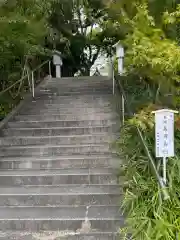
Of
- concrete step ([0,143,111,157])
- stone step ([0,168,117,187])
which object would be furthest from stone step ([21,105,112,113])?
stone step ([0,168,117,187])

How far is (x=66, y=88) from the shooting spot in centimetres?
972

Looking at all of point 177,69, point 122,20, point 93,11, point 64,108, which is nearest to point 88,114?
point 64,108

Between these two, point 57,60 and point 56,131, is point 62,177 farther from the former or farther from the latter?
point 57,60

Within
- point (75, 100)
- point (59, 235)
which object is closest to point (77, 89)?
point (75, 100)

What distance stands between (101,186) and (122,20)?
278 cm

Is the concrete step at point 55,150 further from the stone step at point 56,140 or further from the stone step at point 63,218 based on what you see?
the stone step at point 63,218

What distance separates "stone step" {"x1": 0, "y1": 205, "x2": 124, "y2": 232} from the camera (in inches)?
155

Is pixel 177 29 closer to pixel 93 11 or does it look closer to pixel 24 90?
pixel 24 90

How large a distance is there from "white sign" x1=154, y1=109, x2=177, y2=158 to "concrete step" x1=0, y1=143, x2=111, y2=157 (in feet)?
6.58

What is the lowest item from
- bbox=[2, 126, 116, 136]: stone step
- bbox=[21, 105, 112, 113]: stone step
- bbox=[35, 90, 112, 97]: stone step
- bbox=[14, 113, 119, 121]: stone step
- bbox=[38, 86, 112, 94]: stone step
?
bbox=[2, 126, 116, 136]: stone step

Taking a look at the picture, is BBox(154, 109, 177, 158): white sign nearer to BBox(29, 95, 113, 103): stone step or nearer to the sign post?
the sign post

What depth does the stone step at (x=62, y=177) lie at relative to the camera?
16.0 feet

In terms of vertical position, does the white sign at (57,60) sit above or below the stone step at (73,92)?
above

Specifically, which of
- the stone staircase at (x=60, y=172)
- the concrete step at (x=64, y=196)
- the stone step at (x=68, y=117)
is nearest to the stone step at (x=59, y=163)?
the stone staircase at (x=60, y=172)
